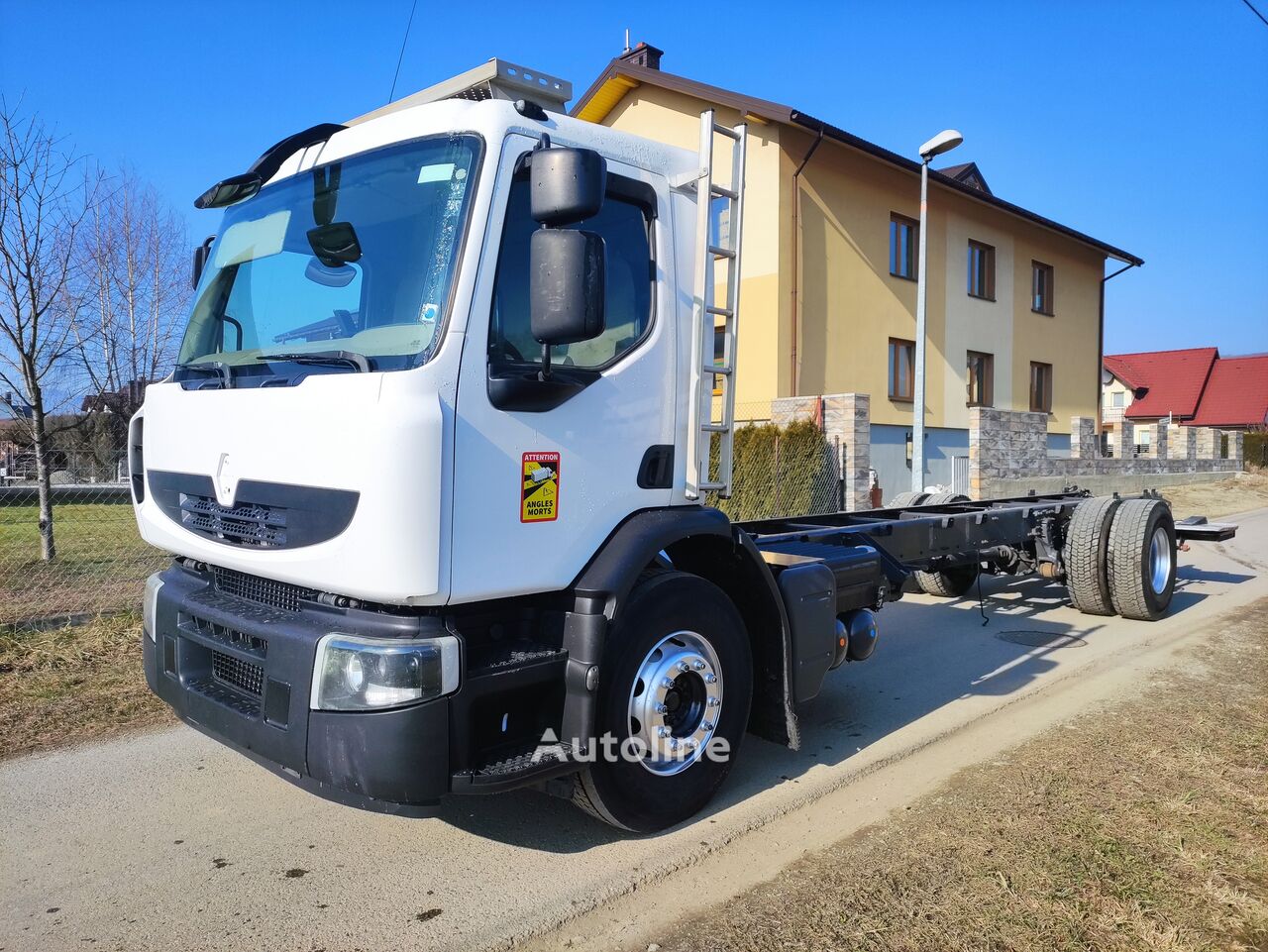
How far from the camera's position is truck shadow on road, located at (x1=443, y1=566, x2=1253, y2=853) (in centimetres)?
384

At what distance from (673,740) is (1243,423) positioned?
58.5m

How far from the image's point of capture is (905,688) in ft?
18.9

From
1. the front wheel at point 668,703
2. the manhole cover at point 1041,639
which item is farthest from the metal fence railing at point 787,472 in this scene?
the front wheel at point 668,703

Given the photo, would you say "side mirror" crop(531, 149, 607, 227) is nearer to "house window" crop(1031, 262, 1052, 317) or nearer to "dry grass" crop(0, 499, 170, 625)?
"dry grass" crop(0, 499, 170, 625)

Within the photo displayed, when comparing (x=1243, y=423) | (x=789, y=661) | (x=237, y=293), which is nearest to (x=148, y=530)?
(x=237, y=293)

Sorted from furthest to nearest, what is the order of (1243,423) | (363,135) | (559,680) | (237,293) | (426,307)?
(1243,423) < (237,293) < (363,135) < (559,680) < (426,307)

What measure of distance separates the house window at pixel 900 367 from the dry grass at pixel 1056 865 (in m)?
16.1

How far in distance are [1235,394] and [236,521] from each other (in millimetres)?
61745

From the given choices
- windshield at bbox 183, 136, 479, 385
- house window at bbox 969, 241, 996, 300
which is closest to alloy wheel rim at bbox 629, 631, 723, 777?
windshield at bbox 183, 136, 479, 385

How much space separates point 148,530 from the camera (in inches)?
154

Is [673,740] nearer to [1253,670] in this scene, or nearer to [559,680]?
[559,680]

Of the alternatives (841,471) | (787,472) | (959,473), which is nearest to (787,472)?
(787,472)

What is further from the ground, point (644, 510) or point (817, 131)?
point (817, 131)

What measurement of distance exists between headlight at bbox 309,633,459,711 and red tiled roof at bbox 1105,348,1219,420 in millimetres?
59592
